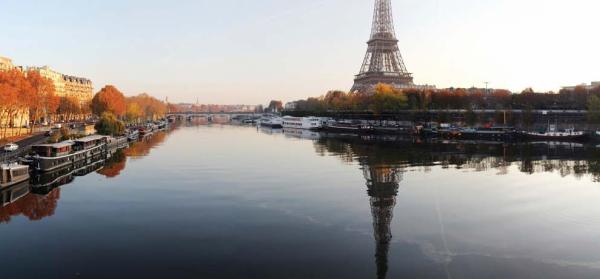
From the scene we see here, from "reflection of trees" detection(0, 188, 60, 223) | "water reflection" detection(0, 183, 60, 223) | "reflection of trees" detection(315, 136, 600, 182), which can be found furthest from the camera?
"reflection of trees" detection(315, 136, 600, 182)

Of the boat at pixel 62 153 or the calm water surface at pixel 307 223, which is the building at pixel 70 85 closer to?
the boat at pixel 62 153

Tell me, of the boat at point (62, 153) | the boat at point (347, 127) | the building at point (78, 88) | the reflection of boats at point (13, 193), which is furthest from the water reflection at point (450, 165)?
the building at point (78, 88)

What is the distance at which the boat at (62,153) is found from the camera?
29.7 metres

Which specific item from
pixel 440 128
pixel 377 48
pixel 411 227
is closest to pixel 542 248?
pixel 411 227

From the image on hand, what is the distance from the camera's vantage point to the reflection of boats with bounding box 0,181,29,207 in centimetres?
2193

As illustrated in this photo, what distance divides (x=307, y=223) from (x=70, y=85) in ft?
350

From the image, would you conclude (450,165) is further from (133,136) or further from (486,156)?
(133,136)

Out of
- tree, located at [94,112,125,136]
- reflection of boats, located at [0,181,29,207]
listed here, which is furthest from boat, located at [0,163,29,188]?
tree, located at [94,112,125,136]

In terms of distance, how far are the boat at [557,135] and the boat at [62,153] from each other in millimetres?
44476

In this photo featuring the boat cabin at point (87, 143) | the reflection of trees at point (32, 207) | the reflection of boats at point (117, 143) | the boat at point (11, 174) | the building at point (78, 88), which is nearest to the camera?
the reflection of trees at point (32, 207)

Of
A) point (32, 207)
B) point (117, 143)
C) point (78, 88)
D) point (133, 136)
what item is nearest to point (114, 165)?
point (32, 207)

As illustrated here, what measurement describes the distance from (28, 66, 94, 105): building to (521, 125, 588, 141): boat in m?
79.9

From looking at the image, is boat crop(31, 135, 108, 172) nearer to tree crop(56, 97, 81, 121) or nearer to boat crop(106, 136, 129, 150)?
boat crop(106, 136, 129, 150)

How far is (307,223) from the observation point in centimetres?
1766
